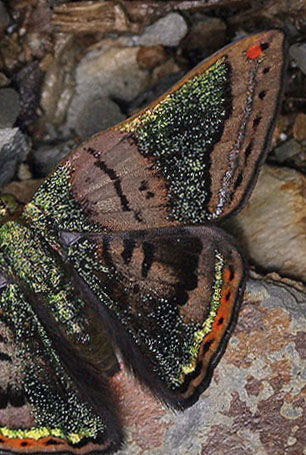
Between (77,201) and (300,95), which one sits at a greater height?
(77,201)

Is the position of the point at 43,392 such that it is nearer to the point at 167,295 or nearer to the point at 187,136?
the point at 167,295

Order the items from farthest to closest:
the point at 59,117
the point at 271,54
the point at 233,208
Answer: the point at 59,117, the point at 233,208, the point at 271,54

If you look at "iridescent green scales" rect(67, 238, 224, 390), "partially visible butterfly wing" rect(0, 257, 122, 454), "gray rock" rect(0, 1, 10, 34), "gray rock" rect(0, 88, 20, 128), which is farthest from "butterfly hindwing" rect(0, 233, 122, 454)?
"gray rock" rect(0, 1, 10, 34)

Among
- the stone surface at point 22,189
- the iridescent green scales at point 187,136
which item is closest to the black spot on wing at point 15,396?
the iridescent green scales at point 187,136

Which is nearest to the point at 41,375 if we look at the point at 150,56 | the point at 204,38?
the point at 150,56

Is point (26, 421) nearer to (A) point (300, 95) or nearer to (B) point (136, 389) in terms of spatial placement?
(B) point (136, 389)

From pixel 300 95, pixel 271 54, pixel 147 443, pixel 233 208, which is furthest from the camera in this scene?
pixel 300 95

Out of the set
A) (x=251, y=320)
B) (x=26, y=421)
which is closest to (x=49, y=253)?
(x=26, y=421)

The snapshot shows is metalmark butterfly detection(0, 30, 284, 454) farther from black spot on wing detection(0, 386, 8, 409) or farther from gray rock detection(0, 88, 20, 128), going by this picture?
gray rock detection(0, 88, 20, 128)
